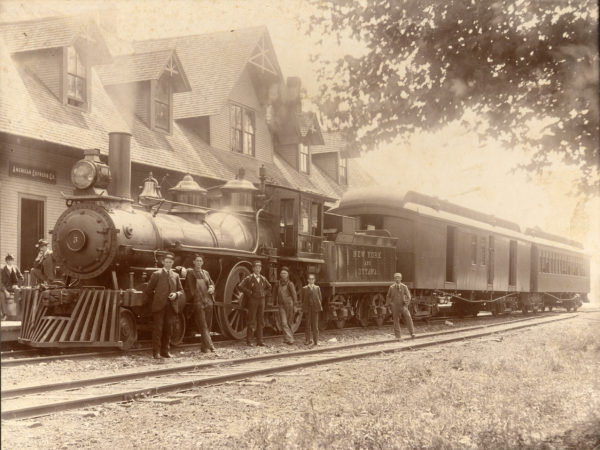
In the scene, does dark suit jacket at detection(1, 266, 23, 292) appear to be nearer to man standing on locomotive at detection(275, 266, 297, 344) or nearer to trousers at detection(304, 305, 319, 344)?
man standing on locomotive at detection(275, 266, 297, 344)

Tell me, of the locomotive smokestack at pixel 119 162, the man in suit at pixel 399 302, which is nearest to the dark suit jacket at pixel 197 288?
the locomotive smokestack at pixel 119 162

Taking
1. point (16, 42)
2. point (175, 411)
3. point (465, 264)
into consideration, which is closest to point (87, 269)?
point (175, 411)

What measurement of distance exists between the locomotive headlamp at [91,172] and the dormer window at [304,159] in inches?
446

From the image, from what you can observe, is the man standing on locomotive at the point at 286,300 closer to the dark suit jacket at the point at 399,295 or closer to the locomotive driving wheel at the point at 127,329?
the dark suit jacket at the point at 399,295

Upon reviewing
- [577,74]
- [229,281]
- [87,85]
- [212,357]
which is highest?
[87,85]

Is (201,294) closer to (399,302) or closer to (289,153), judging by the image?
(399,302)

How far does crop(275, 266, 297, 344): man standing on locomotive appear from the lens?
1330 cm

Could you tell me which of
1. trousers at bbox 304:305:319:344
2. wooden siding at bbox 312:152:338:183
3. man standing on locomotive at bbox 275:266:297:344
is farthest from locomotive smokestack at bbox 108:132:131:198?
wooden siding at bbox 312:152:338:183

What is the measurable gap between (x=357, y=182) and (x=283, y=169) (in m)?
8.74

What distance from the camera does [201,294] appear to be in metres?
11.5

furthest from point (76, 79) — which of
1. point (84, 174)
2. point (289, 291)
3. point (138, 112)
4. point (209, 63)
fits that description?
point (289, 291)

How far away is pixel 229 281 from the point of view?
1302 centimetres

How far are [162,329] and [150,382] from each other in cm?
287

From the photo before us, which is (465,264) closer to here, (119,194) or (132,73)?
(132,73)
